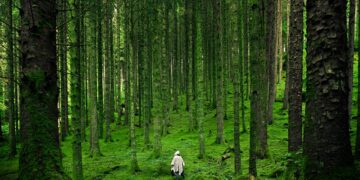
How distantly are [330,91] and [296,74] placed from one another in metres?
6.83

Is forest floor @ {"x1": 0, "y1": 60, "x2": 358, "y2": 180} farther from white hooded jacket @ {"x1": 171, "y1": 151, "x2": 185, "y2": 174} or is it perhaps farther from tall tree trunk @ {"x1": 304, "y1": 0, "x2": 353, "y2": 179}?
tall tree trunk @ {"x1": 304, "y1": 0, "x2": 353, "y2": 179}

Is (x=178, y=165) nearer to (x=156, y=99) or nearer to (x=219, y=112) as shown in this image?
(x=156, y=99)

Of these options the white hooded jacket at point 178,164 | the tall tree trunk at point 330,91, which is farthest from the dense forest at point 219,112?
the white hooded jacket at point 178,164

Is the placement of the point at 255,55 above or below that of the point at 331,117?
above

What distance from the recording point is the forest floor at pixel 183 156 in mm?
12889

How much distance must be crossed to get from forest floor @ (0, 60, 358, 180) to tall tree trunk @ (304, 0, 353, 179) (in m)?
6.83

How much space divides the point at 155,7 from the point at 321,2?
1443 centimetres

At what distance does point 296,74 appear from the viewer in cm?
876

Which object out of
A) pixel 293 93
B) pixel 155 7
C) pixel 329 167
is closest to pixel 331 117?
pixel 329 167

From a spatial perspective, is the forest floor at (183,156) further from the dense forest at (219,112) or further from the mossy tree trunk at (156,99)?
the mossy tree trunk at (156,99)

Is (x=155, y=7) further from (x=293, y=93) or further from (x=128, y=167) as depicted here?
(x=293, y=93)

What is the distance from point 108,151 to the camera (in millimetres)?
19375

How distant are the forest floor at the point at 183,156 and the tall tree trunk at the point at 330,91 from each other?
6.83 m

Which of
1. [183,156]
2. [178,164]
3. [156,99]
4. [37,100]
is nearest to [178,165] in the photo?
[178,164]
